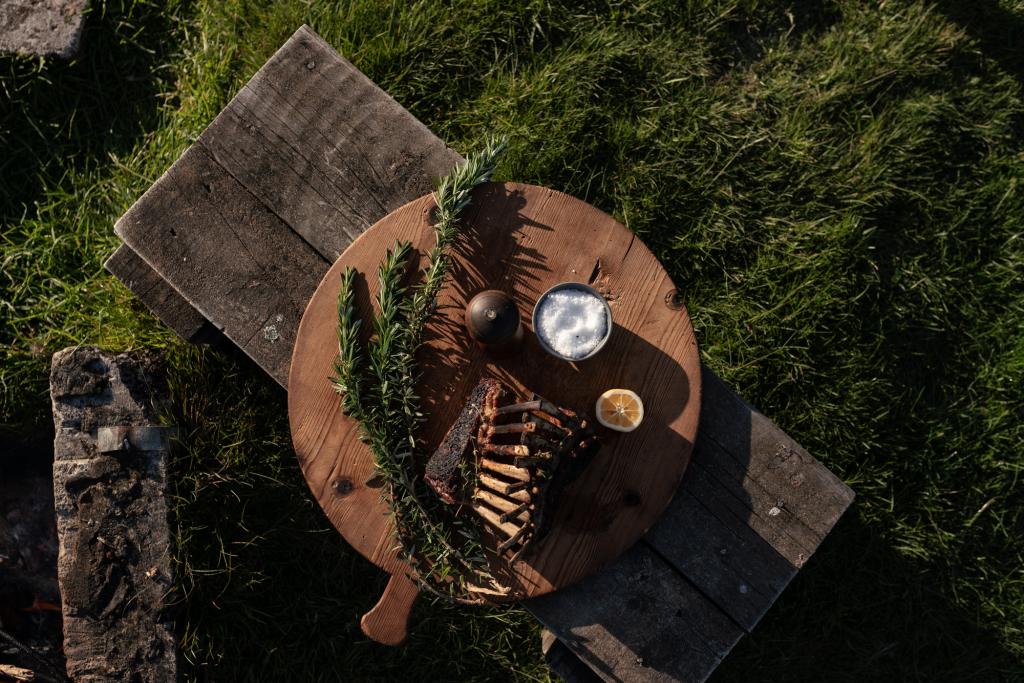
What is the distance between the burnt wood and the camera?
2.70 metres

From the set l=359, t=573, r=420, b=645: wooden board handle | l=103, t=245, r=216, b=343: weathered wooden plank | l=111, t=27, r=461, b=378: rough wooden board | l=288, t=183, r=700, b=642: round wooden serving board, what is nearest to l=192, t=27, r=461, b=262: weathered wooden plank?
l=111, t=27, r=461, b=378: rough wooden board

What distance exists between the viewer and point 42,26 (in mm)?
3859

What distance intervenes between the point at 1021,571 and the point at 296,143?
3.90 meters

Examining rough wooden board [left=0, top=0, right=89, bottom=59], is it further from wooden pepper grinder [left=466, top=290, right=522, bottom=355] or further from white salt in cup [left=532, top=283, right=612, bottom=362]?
white salt in cup [left=532, top=283, right=612, bottom=362]

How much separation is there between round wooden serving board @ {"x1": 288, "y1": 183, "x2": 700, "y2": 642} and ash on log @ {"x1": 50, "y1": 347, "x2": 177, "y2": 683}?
107 cm

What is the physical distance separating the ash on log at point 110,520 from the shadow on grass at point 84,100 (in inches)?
50.1

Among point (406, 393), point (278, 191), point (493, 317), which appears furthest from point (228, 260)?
point (493, 317)

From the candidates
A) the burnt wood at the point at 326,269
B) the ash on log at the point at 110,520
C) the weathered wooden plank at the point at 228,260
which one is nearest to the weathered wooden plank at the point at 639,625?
the burnt wood at the point at 326,269

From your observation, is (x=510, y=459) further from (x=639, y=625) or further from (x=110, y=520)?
(x=110, y=520)

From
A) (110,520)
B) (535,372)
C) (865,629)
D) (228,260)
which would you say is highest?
(535,372)

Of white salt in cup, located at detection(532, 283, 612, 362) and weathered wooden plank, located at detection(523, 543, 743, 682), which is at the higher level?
white salt in cup, located at detection(532, 283, 612, 362)

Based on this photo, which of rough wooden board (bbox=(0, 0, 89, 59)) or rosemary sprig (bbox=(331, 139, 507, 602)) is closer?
rosemary sprig (bbox=(331, 139, 507, 602))

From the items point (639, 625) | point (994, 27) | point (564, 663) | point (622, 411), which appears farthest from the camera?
point (994, 27)

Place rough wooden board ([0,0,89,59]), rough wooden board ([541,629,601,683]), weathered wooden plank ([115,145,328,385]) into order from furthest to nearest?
rough wooden board ([0,0,89,59]), rough wooden board ([541,629,601,683]), weathered wooden plank ([115,145,328,385])
